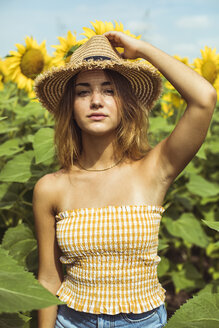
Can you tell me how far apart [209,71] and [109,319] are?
1658mm

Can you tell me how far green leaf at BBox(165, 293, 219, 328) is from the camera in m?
0.95

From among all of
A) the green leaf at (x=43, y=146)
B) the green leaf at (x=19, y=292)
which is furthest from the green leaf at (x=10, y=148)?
the green leaf at (x=19, y=292)

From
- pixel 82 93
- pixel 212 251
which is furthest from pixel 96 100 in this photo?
pixel 212 251

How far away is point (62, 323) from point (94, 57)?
0.96 m

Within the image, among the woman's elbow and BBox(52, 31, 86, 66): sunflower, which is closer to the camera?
the woman's elbow

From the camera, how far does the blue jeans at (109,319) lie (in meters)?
1.38

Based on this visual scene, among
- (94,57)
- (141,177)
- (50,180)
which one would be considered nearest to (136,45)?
(94,57)

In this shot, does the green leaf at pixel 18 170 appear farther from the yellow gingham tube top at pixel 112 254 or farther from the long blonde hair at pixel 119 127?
the yellow gingham tube top at pixel 112 254

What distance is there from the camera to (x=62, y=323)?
4.90 ft

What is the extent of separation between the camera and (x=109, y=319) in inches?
54.2

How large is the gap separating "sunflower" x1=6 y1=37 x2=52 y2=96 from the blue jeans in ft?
5.06

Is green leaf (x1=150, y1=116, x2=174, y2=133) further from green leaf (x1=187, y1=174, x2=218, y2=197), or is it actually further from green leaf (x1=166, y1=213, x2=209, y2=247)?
green leaf (x1=166, y1=213, x2=209, y2=247)

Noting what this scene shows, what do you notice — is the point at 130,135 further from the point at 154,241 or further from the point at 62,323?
the point at 62,323


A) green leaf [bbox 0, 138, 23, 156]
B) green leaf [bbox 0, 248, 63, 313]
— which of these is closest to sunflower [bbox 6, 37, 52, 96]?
green leaf [bbox 0, 138, 23, 156]
